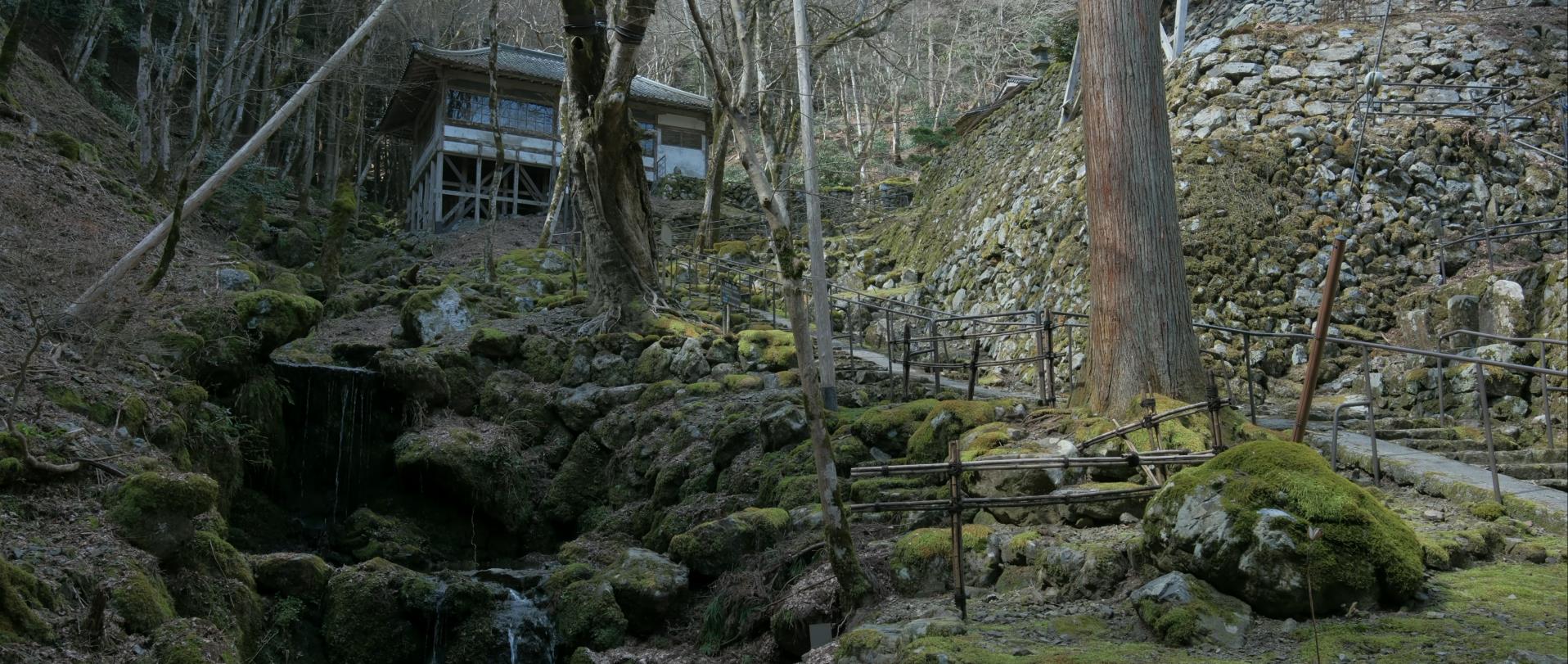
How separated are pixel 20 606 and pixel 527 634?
4220 millimetres

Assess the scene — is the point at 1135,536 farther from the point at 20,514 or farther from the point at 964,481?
the point at 20,514

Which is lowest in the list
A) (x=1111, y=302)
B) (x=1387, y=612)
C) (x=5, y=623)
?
(x=5, y=623)

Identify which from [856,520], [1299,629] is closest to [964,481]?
[856,520]

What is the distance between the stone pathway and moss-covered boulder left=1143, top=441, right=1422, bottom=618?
1.87m

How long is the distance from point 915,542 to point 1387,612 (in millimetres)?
3167

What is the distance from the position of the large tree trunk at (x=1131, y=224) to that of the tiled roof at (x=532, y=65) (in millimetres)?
19120

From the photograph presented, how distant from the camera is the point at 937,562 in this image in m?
7.48

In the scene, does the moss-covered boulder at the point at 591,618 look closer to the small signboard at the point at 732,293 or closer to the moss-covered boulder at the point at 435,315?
the moss-covered boulder at the point at 435,315

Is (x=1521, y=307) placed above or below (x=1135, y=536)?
above

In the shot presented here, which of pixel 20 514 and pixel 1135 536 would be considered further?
pixel 20 514

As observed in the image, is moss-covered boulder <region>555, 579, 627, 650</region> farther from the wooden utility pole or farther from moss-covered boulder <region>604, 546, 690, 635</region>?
the wooden utility pole

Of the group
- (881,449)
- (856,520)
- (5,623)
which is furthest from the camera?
(881,449)

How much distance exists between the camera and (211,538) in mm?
8422

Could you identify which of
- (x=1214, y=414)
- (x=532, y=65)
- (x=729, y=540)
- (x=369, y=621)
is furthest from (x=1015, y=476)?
(x=532, y=65)
